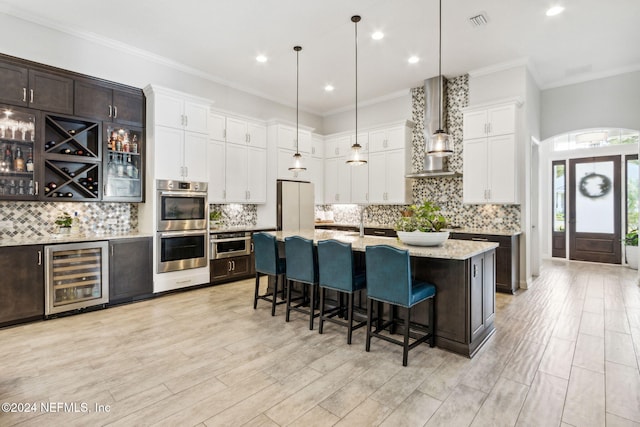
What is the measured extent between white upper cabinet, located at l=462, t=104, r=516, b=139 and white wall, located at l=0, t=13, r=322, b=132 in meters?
4.17

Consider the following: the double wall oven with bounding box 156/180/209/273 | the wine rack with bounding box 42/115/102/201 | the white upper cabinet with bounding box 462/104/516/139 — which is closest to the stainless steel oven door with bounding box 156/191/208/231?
the double wall oven with bounding box 156/180/209/273

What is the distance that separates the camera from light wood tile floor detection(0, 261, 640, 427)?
216cm

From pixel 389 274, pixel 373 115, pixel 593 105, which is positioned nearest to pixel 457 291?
Result: pixel 389 274

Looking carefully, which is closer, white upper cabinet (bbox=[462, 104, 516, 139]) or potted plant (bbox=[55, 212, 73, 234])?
potted plant (bbox=[55, 212, 73, 234])

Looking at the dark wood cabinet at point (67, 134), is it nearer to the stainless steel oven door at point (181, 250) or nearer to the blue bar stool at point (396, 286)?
the stainless steel oven door at point (181, 250)

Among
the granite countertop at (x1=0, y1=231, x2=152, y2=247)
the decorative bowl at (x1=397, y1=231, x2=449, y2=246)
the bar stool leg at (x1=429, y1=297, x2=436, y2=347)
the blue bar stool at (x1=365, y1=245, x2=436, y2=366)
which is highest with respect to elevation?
the decorative bowl at (x1=397, y1=231, x2=449, y2=246)

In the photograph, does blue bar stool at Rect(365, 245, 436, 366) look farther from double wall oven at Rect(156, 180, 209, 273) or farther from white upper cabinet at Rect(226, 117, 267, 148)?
white upper cabinet at Rect(226, 117, 267, 148)

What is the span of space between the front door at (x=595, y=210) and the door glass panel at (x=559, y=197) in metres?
0.17

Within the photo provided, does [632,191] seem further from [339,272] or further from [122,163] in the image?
[122,163]

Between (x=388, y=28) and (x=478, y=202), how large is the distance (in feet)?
10.2

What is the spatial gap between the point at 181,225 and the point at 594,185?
8.87 m

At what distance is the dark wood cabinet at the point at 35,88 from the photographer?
3.86 m

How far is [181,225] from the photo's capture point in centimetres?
513

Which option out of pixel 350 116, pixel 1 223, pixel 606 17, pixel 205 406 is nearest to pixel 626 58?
pixel 606 17
